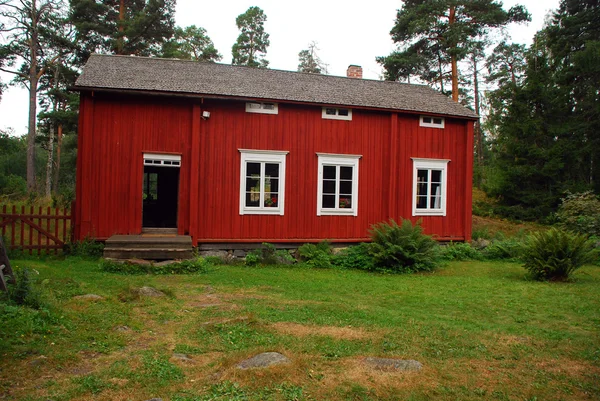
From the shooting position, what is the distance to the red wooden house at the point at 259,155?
1270 cm

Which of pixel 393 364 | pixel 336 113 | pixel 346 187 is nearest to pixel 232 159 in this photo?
pixel 336 113

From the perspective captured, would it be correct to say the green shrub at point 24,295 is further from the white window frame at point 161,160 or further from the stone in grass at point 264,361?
the white window frame at point 161,160

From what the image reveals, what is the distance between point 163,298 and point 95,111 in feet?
23.2

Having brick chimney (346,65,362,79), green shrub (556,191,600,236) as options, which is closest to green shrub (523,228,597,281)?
green shrub (556,191,600,236)

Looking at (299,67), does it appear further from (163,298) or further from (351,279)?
(163,298)

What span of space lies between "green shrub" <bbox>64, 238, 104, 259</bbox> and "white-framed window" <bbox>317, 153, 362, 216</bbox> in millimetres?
6281

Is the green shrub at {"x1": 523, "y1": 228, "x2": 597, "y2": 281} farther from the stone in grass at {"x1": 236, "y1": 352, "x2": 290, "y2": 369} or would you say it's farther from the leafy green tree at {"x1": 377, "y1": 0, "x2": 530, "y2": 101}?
the leafy green tree at {"x1": 377, "y1": 0, "x2": 530, "y2": 101}

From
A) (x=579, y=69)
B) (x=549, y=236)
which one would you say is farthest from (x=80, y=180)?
(x=579, y=69)

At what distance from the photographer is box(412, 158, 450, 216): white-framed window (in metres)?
15.3

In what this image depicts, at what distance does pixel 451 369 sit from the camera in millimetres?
4684

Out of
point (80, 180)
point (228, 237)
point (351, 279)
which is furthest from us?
point (228, 237)

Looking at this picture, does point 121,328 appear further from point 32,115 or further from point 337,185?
point 32,115

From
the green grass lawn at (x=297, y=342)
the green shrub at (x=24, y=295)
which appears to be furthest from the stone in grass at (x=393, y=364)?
the green shrub at (x=24, y=295)

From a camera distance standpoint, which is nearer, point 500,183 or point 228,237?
point 228,237
